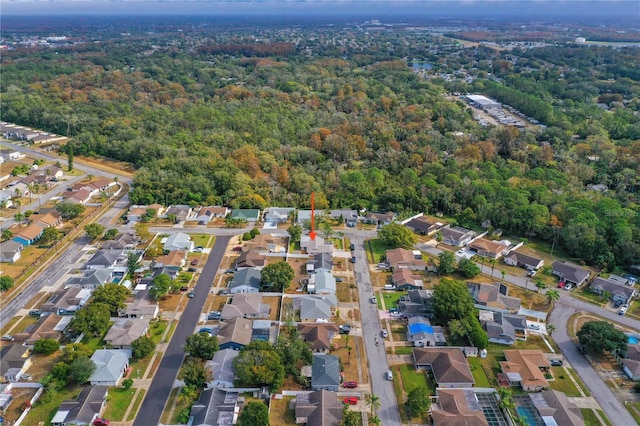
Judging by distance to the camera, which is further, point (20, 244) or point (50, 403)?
point (20, 244)

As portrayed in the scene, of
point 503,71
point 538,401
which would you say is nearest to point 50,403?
point 538,401

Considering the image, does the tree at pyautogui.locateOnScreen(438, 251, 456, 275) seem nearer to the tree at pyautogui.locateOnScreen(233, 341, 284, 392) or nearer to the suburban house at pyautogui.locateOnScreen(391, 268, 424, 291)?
the suburban house at pyautogui.locateOnScreen(391, 268, 424, 291)

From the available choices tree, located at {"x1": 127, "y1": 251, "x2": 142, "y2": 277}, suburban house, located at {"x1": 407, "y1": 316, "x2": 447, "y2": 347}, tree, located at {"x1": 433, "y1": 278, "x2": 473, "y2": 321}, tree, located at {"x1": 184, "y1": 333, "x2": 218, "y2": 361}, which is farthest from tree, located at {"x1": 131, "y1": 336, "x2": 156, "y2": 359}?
tree, located at {"x1": 433, "y1": 278, "x2": 473, "y2": 321}

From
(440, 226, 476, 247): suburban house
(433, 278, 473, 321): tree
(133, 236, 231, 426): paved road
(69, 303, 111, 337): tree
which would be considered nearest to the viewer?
(133, 236, 231, 426): paved road

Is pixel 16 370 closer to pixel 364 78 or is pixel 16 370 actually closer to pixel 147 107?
pixel 147 107

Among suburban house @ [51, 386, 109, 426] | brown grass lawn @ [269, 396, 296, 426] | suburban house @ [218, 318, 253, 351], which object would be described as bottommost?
brown grass lawn @ [269, 396, 296, 426]

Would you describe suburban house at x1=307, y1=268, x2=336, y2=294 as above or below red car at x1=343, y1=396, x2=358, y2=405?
above

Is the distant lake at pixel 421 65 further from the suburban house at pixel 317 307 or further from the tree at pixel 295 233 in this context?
the suburban house at pixel 317 307
